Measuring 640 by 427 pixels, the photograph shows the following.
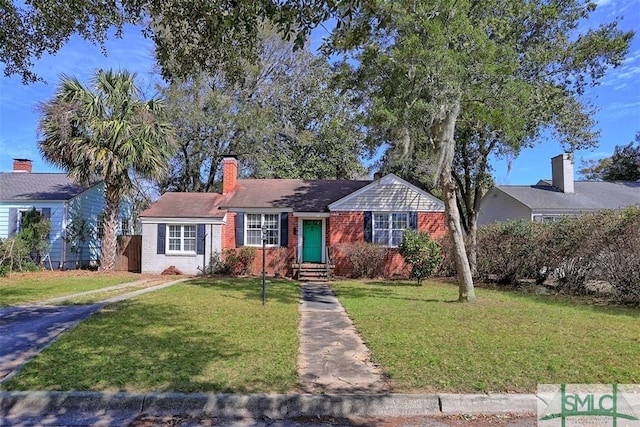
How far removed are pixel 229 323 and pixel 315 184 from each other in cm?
1418

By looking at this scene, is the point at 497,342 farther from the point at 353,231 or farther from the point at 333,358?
the point at 353,231

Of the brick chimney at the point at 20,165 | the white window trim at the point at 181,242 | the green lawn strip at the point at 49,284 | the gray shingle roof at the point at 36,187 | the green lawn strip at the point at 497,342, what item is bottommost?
the green lawn strip at the point at 497,342

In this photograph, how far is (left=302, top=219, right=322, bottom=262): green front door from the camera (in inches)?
754

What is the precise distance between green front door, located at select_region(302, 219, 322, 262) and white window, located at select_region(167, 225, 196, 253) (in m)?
4.86

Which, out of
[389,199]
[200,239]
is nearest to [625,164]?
[389,199]

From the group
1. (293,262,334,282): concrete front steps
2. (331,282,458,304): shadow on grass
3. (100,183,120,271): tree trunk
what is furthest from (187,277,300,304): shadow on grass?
(100,183,120,271): tree trunk

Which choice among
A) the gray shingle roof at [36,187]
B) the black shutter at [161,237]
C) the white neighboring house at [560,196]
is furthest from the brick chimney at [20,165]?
the white neighboring house at [560,196]

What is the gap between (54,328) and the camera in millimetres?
7426

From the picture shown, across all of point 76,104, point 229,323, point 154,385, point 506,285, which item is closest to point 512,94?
point 506,285

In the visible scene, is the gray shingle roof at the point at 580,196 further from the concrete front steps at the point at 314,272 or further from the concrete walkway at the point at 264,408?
the concrete walkway at the point at 264,408

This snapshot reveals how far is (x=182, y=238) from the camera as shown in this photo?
19.0m

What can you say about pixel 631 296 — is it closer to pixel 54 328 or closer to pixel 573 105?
pixel 573 105

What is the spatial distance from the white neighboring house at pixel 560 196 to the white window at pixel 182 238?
55.1 ft

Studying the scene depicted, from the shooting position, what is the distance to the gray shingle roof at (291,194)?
62.9ft
